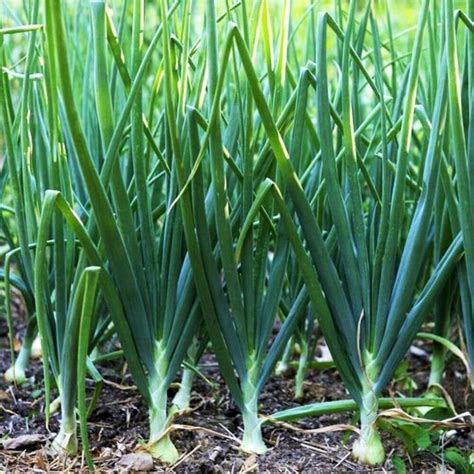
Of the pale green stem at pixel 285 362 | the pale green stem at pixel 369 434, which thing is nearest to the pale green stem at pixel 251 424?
the pale green stem at pixel 369 434

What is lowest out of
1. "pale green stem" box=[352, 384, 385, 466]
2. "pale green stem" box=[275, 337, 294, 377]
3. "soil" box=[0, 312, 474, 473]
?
"pale green stem" box=[275, 337, 294, 377]

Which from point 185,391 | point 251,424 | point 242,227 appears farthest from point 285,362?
point 242,227

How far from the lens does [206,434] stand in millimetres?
1042

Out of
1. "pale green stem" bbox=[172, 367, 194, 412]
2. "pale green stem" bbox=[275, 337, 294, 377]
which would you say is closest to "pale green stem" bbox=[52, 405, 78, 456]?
"pale green stem" bbox=[172, 367, 194, 412]

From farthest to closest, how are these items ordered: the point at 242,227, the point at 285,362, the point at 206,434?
the point at 285,362 → the point at 206,434 → the point at 242,227

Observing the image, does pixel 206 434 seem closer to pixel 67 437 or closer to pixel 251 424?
pixel 251 424

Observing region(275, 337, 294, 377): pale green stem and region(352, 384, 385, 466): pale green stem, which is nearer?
region(352, 384, 385, 466): pale green stem

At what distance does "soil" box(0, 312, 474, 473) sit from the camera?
949 mm

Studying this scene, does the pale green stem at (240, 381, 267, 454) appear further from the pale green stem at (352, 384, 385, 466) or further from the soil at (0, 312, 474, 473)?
the pale green stem at (352, 384, 385, 466)

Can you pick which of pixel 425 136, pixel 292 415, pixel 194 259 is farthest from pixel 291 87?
pixel 292 415

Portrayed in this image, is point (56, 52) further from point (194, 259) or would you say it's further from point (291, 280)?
point (291, 280)

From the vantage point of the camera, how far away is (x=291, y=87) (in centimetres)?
118

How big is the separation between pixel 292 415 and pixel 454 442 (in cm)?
27

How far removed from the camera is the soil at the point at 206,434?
0.95 meters
